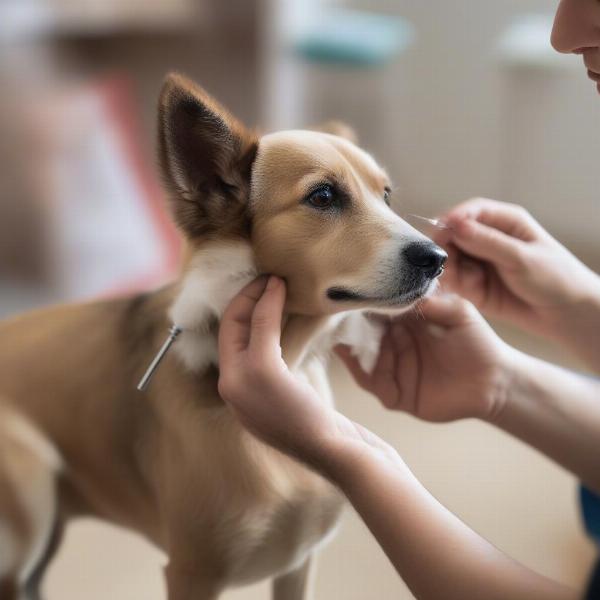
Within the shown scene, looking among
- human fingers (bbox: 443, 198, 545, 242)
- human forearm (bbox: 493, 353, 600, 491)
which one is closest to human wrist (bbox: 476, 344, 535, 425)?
human forearm (bbox: 493, 353, 600, 491)

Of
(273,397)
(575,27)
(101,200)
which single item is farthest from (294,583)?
(101,200)

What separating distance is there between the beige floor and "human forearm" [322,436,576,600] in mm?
39

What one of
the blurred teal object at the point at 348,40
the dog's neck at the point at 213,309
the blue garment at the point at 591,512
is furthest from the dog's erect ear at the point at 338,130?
the blurred teal object at the point at 348,40

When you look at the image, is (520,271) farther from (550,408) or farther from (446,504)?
(446,504)

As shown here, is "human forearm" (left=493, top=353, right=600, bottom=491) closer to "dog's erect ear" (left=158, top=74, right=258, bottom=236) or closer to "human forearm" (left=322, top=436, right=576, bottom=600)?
"human forearm" (left=322, top=436, right=576, bottom=600)

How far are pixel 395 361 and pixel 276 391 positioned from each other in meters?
0.24

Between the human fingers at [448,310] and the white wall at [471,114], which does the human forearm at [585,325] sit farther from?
the white wall at [471,114]

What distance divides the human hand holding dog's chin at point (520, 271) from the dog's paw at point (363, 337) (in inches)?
3.3

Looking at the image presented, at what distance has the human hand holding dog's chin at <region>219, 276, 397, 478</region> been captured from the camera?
0.57 metres

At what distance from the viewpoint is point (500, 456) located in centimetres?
72

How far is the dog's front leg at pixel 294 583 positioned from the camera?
0.67m

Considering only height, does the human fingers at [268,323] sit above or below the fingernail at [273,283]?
below

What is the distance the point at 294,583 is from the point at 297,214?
0.31 metres

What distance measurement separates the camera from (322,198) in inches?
25.7
